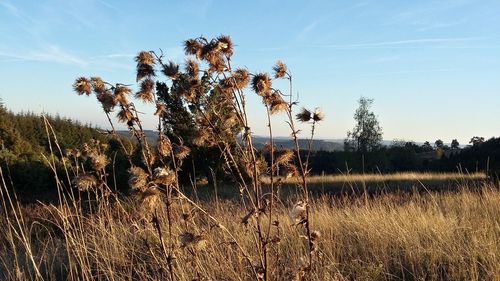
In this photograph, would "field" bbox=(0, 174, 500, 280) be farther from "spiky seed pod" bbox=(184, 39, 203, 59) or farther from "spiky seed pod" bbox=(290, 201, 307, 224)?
"spiky seed pod" bbox=(184, 39, 203, 59)

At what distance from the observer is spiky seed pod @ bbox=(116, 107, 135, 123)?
244cm

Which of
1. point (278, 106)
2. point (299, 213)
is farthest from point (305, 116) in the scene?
point (299, 213)

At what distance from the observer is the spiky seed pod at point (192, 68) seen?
227 centimetres

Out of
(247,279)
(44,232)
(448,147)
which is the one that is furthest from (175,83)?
(448,147)

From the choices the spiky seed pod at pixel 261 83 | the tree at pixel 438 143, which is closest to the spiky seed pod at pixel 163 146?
the spiky seed pod at pixel 261 83

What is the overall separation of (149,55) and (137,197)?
0.67 metres

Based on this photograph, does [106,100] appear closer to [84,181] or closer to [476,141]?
[84,181]

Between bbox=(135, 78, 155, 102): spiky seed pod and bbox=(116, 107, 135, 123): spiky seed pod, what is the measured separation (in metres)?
0.09

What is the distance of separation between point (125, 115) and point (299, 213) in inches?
36.4

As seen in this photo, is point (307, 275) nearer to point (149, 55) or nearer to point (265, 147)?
point (265, 147)

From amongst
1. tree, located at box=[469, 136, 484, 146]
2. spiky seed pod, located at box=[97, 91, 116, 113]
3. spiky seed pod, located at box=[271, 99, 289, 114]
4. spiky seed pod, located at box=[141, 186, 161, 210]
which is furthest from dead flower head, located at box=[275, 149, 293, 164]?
tree, located at box=[469, 136, 484, 146]

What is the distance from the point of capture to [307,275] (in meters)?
2.52

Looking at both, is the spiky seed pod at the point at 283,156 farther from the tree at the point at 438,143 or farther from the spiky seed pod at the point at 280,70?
the tree at the point at 438,143

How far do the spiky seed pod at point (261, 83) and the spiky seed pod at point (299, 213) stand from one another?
0.51m
